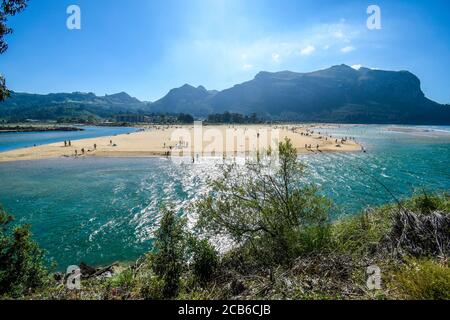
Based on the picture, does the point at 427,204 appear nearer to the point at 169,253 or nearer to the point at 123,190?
the point at 169,253

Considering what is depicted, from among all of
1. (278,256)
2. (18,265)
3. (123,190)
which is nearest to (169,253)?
(278,256)

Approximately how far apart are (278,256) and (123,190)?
31003 mm

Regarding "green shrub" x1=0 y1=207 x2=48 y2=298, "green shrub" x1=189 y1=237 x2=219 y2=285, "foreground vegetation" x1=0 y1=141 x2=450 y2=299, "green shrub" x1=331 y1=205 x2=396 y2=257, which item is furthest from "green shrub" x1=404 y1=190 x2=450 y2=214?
"green shrub" x1=0 y1=207 x2=48 y2=298

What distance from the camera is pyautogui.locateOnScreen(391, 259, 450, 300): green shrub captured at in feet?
18.7

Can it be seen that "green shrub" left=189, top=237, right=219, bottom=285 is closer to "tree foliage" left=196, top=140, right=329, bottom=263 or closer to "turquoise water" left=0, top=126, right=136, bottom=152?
"tree foliage" left=196, top=140, right=329, bottom=263

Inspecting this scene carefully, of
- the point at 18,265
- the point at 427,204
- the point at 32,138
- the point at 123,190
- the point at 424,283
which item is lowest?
the point at 123,190

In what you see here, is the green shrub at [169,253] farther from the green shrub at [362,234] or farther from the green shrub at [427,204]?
the green shrub at [427,204]

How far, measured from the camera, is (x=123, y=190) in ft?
118

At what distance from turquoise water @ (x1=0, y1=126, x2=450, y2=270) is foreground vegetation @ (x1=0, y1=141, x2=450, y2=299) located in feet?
22.9

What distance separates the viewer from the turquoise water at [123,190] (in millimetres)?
22156

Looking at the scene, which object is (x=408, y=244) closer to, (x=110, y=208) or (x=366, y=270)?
(x=366, y=270)

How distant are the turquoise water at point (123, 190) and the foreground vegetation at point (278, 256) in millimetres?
6966

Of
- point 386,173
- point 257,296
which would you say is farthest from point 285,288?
point 386,173
